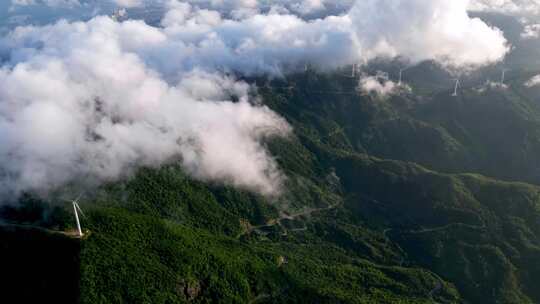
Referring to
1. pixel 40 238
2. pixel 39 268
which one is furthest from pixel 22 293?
pixel 40 238

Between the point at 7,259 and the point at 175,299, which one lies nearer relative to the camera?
the point at 7,259

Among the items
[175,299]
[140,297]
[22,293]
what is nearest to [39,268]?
[22,293]

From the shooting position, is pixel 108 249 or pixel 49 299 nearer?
pixel 49 299

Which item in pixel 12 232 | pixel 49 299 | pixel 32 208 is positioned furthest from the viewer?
pixel 32 208

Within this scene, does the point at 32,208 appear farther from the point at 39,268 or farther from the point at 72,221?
the point at 39,268

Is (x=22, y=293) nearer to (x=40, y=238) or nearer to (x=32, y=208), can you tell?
(x=40, y=238)

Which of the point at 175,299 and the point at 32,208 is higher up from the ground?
the point at 32,208

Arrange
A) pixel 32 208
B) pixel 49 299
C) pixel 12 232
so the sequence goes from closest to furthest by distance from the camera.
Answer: pixel 49 299 < pixel 12 232 < pixel 32 208

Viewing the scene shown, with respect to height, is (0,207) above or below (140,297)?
above
